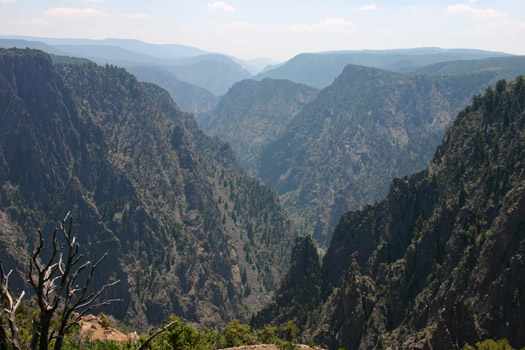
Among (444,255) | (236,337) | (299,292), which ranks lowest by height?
(299,292)

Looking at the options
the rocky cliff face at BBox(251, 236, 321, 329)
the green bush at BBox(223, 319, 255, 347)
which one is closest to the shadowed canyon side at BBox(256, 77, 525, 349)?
the rocky cliff face at BBox(251, 236, 321, 329)

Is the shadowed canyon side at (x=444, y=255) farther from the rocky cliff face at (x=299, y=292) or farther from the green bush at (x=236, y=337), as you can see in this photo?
the green bush at (x=236, y=337)

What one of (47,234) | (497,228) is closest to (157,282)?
(47,234)

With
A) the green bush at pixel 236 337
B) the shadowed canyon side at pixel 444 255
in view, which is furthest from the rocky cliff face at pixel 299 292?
the green bush at pixel 236 337

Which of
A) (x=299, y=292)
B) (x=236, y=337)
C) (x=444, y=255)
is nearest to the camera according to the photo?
(x=236, y=337)

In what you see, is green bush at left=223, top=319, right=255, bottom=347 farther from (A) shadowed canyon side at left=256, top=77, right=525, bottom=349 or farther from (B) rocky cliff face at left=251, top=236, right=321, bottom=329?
(B) rocky cliff face at left=251, top=236, right=321, bottom=329

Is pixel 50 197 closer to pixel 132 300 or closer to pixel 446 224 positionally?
pixel 132 300

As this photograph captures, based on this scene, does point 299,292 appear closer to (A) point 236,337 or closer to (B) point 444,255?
(B) point 444,255

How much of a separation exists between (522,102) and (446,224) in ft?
134

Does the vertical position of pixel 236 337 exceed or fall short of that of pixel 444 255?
it falls short

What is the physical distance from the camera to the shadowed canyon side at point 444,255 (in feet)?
231

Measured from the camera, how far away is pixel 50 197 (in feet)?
629

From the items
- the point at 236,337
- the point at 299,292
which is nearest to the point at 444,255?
the point at 299,292

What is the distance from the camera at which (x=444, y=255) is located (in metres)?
94.1
